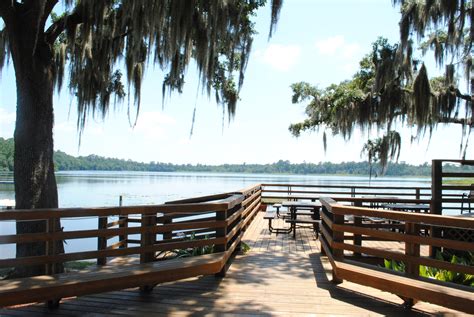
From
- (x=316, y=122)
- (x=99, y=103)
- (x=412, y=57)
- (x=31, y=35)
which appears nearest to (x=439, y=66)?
(x=412, y=57)

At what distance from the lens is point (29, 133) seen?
4922mm

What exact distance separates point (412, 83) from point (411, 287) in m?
8.02

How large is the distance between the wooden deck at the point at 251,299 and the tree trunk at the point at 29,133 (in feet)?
5.21

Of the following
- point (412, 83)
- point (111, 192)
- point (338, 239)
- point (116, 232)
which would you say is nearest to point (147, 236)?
point (116, 232)

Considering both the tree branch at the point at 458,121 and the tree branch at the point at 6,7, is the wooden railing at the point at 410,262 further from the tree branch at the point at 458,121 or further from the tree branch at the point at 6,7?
the tree branch at the point at 458,121

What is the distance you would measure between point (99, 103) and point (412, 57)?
7500mm

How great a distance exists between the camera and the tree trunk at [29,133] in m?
4.90

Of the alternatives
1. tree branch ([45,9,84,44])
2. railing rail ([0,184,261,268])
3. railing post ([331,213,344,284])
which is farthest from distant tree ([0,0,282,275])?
railing post ([331,213,344,284])

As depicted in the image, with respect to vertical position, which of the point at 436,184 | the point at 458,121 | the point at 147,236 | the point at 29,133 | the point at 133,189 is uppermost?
the point at 458,121

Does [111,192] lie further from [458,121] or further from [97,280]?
[97,280]

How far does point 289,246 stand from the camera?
6980 millimetres

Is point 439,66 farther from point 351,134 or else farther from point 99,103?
point 99,103

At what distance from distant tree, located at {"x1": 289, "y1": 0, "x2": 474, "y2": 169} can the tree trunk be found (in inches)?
252

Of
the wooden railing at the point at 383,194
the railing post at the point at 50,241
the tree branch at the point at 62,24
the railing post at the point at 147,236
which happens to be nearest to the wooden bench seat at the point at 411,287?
the wooden railing at the point at 383,194
